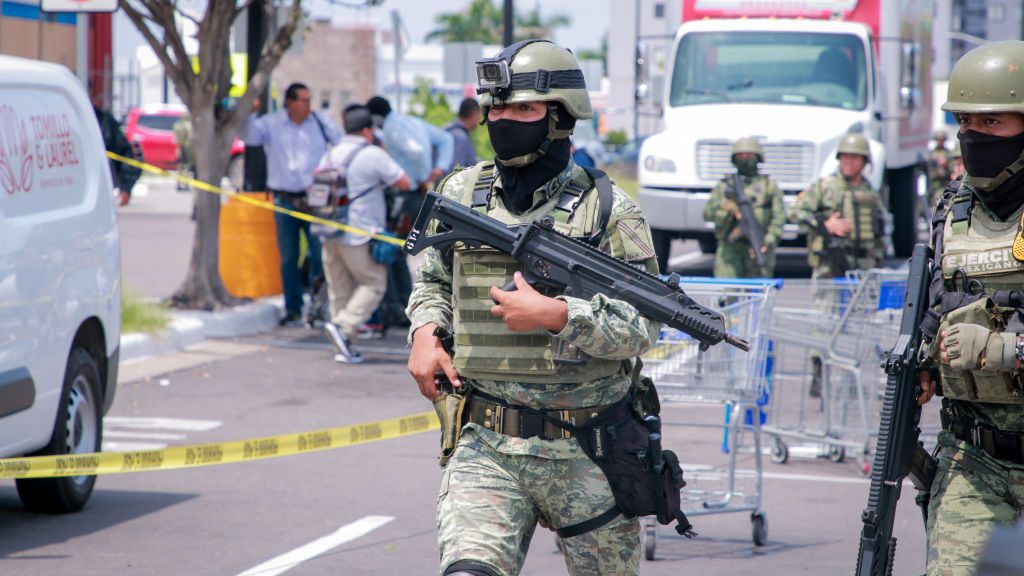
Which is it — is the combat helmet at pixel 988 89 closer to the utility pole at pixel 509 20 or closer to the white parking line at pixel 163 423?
the white parking line at pixel 163 423

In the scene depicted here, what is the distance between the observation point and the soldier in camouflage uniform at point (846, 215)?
10.7 metres

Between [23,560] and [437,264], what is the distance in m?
2.80

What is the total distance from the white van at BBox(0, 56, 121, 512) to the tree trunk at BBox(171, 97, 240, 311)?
5.74 metres

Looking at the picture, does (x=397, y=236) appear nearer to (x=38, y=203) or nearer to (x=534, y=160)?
(x=38, y=203)

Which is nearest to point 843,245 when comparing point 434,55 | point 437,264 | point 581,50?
point 437,264

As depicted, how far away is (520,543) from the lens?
13.0 ft

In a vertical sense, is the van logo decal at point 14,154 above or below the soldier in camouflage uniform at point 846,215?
above

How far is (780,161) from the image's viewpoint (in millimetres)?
16484

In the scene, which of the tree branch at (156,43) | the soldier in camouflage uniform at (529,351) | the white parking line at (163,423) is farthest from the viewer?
the tree branch at (156,43)

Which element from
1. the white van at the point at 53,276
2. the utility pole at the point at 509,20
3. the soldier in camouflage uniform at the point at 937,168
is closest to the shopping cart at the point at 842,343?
the white van at the point at 53,276

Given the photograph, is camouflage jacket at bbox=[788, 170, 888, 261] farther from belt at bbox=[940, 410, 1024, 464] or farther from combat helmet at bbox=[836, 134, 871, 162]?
belt at bbox=[940, 410, 1024, 464]

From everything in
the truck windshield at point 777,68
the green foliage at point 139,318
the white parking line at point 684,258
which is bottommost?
the white parking line at point 684,258

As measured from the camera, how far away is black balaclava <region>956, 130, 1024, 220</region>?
4.14 m

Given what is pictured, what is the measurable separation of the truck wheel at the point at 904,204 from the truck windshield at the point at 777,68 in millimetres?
3458
